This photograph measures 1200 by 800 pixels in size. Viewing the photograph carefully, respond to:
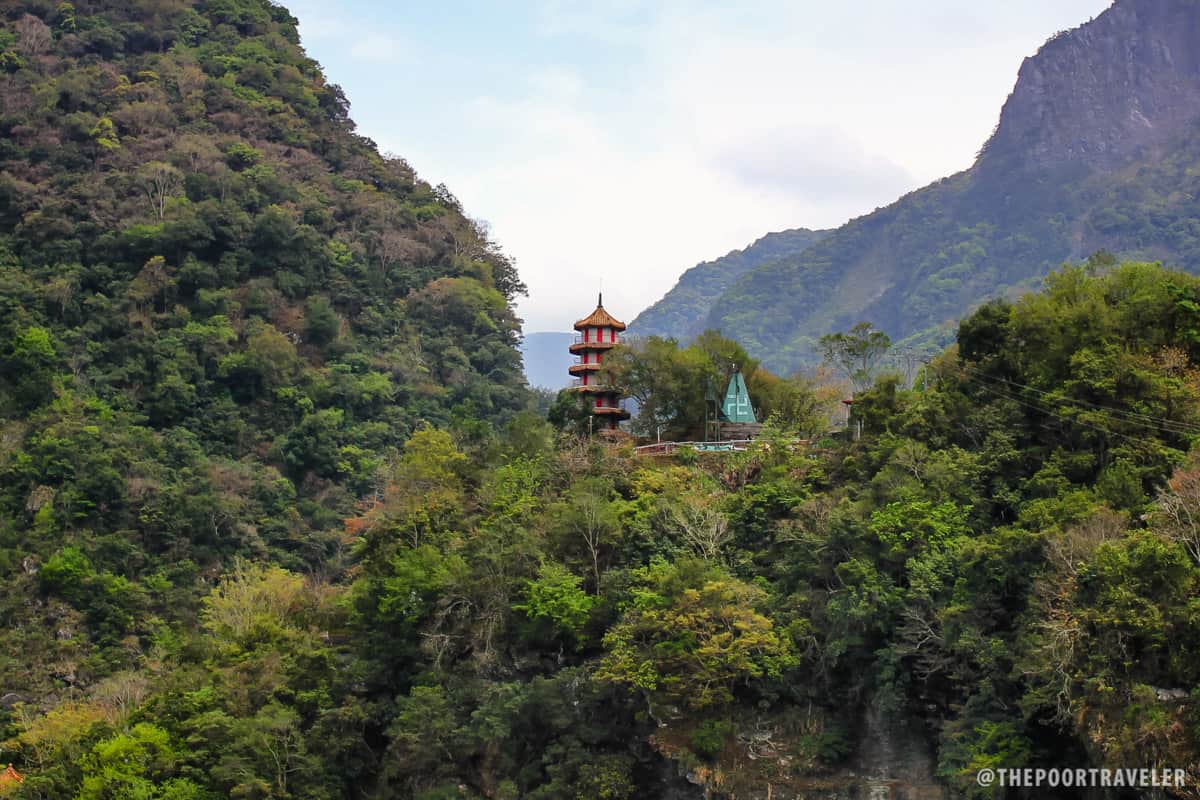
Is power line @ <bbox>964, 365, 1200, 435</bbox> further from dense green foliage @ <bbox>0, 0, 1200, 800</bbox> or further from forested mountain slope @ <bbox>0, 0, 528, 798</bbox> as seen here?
forested mountain slope @ <bbox>0, 0, 528, 798</bbox>

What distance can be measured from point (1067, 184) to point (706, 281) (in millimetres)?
38388

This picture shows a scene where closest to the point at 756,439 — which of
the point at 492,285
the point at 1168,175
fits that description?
Answer: the point at 492,285

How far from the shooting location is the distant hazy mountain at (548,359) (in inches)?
5566

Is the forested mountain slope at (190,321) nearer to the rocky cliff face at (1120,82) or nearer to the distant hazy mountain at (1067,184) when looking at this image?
the distant hazy mountain at (1067,184)

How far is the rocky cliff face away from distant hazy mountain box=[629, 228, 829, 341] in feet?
97.3

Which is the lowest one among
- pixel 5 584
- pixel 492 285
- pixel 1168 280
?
pixel 5 584

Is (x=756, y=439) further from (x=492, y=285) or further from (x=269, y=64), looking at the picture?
(x=269, y=64)

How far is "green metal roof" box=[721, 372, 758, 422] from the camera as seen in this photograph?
32.0 metres

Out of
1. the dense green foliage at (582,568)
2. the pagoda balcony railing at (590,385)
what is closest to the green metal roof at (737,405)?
the dense green foliage at (582,568)

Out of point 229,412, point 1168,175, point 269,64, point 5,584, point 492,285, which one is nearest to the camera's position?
point 5,584

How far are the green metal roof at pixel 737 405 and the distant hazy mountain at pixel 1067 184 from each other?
125 feet

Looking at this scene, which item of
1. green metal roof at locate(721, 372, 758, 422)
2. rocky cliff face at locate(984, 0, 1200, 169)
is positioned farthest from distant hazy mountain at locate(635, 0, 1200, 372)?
green metal roof at locate(721, 372, 758, 422)

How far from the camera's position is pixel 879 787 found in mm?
22734

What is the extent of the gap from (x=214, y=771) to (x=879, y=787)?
38.0 ft
